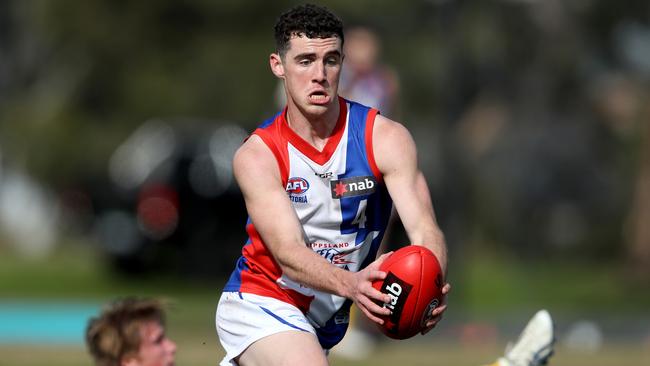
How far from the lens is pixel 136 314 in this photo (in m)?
7.05

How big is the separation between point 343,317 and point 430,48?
19.3m

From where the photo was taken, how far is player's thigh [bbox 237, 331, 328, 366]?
5938mm

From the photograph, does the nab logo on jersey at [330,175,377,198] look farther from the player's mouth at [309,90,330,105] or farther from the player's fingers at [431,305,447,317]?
the player's fingers at [431,305,447,317]

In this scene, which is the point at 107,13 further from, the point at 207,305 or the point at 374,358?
the point at 374,358

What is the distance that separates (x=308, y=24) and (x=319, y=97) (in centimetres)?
33

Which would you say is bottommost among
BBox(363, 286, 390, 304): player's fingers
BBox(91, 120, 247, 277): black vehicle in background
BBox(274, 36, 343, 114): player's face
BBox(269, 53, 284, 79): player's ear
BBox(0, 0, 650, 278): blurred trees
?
BBox(363, 286, 390, 304): player's fingers

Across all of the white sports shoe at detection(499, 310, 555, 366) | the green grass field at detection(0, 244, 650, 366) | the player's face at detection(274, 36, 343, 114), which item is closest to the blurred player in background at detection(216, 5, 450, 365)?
the player's face at detection(274, 36, 343, 114)

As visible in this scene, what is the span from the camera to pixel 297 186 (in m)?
6.16

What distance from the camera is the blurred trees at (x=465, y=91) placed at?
25.2m

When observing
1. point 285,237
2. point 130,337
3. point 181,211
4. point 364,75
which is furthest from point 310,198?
point 181,211

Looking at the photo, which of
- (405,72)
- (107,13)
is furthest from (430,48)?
(107,13)

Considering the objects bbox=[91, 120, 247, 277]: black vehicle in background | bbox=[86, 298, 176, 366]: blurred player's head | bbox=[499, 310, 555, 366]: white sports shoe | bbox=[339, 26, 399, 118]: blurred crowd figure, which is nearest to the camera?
bbox=[86, 298, 176, 366]: blurred player's head

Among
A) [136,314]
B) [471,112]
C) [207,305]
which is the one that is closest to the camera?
[136,314]

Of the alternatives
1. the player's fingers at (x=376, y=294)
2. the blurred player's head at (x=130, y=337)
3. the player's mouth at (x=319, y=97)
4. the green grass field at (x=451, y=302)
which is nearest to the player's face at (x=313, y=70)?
the player's mouth at (x=319, y=97)
